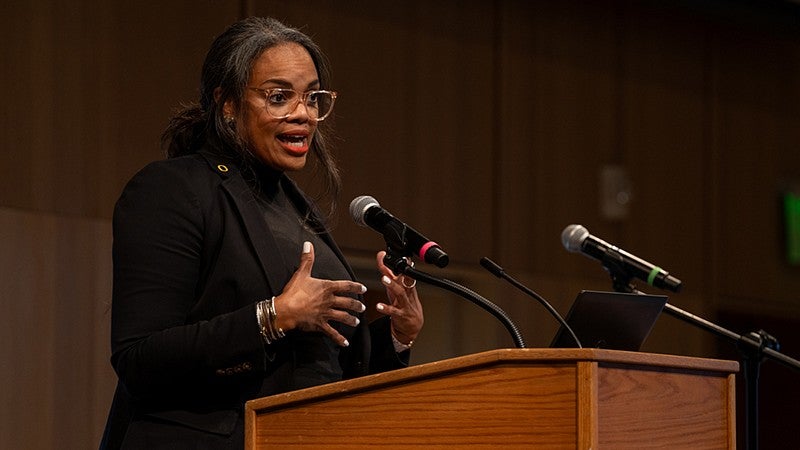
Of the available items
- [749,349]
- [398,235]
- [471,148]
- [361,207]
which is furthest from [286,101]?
[471,148]

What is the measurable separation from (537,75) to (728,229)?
139cm

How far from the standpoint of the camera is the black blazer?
2.06 m

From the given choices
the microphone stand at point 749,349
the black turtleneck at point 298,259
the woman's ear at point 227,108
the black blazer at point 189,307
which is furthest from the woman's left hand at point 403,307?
the microphone stand at point 749,349

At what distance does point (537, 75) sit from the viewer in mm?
5879

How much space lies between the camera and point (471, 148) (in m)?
5.56

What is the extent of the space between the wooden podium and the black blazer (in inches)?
5.6

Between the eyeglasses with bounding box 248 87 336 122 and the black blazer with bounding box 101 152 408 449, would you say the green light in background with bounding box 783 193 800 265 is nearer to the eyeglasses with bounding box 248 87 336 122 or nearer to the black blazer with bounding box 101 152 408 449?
the eyeglasses with bounding box 248 87 336 122

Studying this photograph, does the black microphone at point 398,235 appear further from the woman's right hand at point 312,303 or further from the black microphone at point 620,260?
the black microphone at point 620,260

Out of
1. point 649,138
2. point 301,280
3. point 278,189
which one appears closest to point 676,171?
point 649,138

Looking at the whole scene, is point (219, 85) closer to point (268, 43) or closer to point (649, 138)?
point (268, 43)

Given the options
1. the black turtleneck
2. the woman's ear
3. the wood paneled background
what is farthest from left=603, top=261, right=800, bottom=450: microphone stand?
the wood paneled background

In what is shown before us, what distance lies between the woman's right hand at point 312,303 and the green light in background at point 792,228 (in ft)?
16.8

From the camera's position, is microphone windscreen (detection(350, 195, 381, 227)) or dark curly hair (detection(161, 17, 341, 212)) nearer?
microphone windscreen (detection(350, 195, 381, 227))

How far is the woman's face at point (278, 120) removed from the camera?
8.00ft
